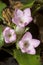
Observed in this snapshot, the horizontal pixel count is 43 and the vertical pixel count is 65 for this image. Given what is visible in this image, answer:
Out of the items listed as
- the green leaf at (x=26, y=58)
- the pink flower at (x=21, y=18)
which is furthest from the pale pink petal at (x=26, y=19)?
the green leaf at (x=26, y=58)

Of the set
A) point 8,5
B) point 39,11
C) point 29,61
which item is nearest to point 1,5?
point 8,5

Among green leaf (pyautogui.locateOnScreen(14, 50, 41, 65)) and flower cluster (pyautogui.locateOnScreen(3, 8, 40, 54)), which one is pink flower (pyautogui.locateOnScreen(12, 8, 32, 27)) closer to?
flower cluster (pyautogui.locateOnScreen(3, 8, 40, 54))

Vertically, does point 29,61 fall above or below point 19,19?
below

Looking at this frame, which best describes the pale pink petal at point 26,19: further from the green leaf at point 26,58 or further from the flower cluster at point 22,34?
the green leaf at point 26,58

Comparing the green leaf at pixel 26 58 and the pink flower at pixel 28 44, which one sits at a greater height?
the pink flower at pixel 28 44

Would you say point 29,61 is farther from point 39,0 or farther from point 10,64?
point 39,0

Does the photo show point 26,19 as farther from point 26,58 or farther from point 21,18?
point 26,58

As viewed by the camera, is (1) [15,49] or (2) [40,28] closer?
(1) [15,49]

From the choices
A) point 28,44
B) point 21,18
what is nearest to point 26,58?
point 28,44
